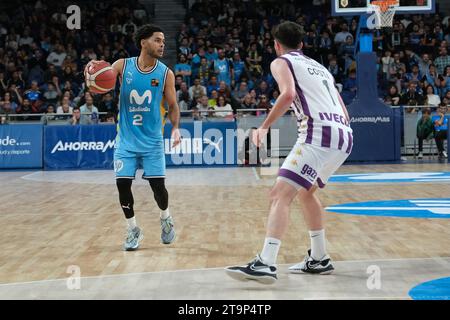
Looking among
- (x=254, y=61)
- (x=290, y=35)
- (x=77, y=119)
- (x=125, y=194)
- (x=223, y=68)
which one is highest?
(x=254, y=61)

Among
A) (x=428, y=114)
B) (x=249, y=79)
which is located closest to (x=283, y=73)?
(x=428, y=114)

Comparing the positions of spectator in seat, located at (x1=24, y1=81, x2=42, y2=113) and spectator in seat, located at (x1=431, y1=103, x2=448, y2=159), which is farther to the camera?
spectator in seat, located at (x1=24, y1=81, x2=42, y2=113)

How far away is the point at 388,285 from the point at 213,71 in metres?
17.4

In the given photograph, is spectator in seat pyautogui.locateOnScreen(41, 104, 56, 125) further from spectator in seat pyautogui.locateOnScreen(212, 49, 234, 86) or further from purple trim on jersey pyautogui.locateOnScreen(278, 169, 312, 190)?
purple trim on jersey pyautogui.locateOnScreen(278, 169, 312, 190)

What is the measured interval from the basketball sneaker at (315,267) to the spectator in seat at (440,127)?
1424 cm

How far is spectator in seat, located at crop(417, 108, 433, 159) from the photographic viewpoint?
19.1 metres

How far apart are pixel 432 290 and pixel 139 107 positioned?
349 centimetres

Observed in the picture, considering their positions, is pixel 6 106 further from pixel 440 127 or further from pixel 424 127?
pixel 440 127

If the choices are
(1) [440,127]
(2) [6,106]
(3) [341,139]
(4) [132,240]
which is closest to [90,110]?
(2) [6,106]

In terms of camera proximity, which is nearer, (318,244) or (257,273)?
(257,273)

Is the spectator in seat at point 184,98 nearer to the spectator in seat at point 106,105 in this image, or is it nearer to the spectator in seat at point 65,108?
the spectator in seat at point 106,105

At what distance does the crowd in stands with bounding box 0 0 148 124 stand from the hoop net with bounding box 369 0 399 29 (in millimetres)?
7212

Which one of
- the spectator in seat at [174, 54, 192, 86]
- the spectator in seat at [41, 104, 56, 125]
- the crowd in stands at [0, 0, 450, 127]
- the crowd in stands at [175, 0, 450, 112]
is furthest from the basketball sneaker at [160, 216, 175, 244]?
the spectator in seat at [174, 54, 192, 86]

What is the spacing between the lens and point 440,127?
62.7ft
